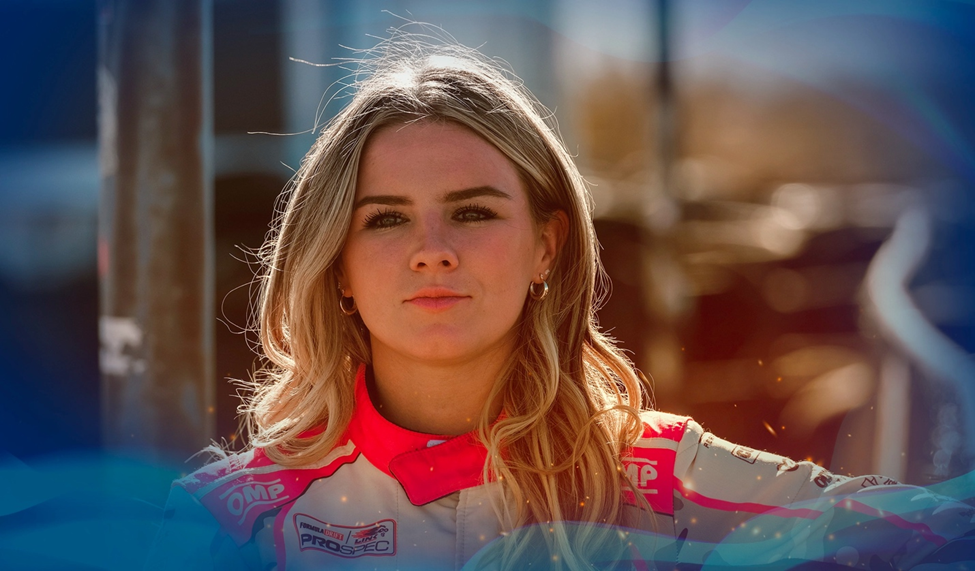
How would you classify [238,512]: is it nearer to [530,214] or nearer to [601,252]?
[530,214]

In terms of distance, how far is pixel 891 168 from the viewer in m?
3.65

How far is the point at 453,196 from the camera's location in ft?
5.29

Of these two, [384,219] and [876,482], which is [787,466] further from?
[384,219]

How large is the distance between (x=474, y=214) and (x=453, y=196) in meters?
0.06

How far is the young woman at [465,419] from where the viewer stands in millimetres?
1557

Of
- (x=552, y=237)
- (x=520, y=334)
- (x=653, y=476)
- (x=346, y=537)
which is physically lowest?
(x=346, y=537)

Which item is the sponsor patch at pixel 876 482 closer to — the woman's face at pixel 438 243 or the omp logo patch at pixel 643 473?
the omp logo patch at pixel 643 473

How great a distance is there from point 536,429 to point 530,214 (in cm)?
46

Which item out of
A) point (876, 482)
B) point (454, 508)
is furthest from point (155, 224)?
point (876, 482)

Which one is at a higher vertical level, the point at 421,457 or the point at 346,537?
the point at 421,457

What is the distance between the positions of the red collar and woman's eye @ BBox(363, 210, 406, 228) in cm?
40

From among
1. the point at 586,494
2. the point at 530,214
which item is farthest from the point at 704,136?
the point at 586,494

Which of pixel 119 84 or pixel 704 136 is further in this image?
pixel 704 136

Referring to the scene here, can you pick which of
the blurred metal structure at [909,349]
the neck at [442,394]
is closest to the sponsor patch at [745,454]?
the neck at [442,394]
